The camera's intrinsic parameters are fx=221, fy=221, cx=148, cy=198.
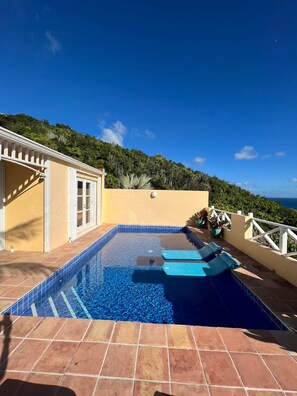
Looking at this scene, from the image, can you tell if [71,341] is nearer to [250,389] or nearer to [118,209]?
[250,389]

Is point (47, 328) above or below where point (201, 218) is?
below

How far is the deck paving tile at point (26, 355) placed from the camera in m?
2.23

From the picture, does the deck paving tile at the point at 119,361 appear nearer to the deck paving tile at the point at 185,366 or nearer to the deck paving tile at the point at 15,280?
the deck paving tile at the point at 185,366

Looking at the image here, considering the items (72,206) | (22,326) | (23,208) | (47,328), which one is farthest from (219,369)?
(72,206)

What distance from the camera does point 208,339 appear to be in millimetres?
2736

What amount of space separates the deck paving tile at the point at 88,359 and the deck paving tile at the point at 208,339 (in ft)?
3.72

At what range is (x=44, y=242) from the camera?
20.5 ft

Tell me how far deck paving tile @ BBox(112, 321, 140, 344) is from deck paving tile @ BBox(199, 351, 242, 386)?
2.69ft

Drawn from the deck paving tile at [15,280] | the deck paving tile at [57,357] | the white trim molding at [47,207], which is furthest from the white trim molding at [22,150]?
the deck paving tile at [57,357]

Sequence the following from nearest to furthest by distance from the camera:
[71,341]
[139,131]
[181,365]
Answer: [181,365] → [71,341] → [139,131]

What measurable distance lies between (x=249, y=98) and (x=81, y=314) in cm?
1556

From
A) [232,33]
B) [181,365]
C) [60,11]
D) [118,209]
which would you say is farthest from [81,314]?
[232,33]

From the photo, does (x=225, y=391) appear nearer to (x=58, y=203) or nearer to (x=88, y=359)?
(x=88, y=359)

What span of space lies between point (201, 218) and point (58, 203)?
8.17 m
